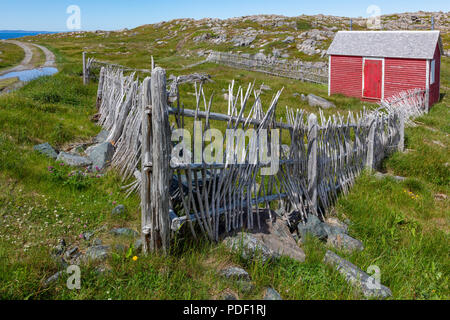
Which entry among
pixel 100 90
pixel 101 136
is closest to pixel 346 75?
pixel 100 90

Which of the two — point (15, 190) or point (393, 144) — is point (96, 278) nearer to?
point (15, 190)

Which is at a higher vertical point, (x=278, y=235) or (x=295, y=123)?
(x=295, y=123)

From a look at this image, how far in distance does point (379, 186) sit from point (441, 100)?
18249mm

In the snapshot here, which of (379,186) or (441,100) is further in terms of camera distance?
(441,100)

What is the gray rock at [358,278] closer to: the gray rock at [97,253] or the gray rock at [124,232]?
the gray rock at [124,232]

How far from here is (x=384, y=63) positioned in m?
20.6

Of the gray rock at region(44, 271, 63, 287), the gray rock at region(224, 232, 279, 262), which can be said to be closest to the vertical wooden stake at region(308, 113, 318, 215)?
the gray rock at region(224, 232, 279, 262)

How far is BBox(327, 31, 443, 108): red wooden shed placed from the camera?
1930cm

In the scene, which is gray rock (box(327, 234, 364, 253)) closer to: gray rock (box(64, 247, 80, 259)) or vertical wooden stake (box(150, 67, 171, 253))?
vertical wooden stake (box(150, 67, 171, 253))

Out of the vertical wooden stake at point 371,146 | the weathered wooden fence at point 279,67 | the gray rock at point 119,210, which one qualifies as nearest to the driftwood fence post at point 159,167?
the gray rock at point 119,210

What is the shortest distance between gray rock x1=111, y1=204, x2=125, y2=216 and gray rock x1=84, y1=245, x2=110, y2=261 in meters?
0.88

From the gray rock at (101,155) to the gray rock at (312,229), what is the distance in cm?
346

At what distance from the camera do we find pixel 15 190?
16.4 feet
